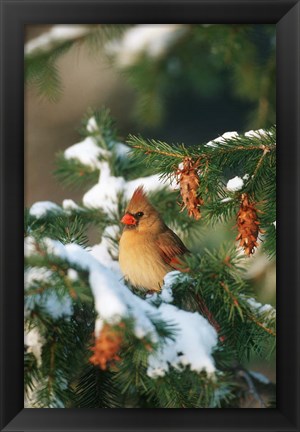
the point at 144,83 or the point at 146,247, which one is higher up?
the point at 144,83

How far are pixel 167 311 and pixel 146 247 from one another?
0.23 m

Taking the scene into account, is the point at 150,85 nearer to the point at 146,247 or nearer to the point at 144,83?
the point at 144,83

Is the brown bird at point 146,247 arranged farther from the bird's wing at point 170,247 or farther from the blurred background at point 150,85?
the blurred background at point 150,85

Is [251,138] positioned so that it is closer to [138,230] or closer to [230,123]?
[230,123]

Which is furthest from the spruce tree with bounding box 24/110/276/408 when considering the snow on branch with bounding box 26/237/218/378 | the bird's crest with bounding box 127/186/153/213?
the bird's crest with bounding box 127/186/153/213

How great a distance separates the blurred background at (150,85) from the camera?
1.79m

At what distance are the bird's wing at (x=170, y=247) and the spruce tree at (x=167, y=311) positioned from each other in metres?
0.05

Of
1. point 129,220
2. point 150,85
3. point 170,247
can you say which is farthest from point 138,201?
point 150,85

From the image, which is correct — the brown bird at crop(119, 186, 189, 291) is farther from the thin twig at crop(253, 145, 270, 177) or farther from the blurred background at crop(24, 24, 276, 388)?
the thin twig at crop(253, 145, 270, 177)

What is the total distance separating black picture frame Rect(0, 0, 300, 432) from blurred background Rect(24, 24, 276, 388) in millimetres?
30

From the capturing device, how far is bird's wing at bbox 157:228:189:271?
1875 mm

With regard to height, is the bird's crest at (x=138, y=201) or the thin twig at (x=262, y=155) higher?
the thin twig at (x=262, y=155)
